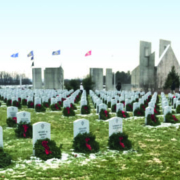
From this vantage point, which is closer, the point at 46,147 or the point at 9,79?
the point at 46,147

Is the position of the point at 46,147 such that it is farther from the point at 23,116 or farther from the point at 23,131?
the point at 23,116

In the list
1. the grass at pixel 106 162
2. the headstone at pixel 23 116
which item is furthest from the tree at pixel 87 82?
the headstone at pixel 23 116

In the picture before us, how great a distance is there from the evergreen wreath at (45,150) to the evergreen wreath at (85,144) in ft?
2.32

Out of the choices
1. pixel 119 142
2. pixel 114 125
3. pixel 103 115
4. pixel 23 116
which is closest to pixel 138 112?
pixel 103 115

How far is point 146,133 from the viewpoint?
9.61m

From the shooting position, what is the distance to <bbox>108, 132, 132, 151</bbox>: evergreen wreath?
7262mm

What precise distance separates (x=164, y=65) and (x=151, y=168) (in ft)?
127

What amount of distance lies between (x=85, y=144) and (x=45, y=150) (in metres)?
1.21

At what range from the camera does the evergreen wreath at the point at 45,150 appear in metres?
6.35

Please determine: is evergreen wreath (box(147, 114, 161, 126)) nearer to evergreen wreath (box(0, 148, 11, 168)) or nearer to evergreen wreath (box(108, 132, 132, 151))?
evergreen wreath (box(108, 132, 132, 151))

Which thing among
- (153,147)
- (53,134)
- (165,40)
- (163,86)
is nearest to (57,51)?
(163,86)

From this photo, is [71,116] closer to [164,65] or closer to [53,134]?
[53,134]

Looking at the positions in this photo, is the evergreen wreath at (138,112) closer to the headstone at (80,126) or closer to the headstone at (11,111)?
the headstone at (11,111)

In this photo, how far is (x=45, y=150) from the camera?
21.1 feet
